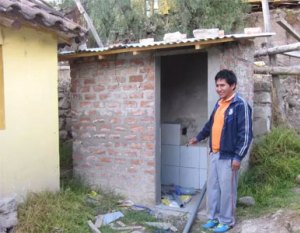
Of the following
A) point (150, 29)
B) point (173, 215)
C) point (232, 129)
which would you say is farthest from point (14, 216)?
point (150, 29)

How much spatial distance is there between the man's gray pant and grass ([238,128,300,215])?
46cm

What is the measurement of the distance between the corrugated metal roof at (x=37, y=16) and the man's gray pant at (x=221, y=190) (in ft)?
8.34

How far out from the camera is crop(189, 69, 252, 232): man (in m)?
4.68

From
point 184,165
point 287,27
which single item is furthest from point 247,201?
point 287,27

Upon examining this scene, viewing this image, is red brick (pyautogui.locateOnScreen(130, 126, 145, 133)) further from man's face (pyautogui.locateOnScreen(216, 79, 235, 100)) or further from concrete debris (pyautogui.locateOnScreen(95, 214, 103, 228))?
man's face (pyautogui.locateOnScreen(216, 79, 235, 100))

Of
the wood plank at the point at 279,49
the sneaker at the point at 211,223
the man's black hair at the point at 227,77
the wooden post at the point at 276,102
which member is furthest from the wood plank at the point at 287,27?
the sneaker at the point at 211,223

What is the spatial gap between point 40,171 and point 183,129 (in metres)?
2.71

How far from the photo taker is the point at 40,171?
566 centimetres

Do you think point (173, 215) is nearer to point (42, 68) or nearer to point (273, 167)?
point (273, 167)

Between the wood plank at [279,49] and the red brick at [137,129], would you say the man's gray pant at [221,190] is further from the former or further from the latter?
the wood plank at [279,49]

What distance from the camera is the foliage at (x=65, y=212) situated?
4820mm

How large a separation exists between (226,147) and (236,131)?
223 mm

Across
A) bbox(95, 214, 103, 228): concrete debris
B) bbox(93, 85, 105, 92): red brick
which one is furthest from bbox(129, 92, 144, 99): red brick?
bbox(95, 214, 103, 228): concrete debris

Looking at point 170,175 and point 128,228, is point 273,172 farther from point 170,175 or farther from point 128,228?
point 128,228
